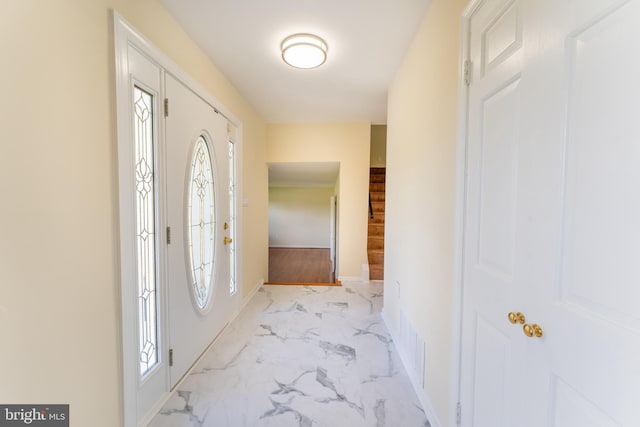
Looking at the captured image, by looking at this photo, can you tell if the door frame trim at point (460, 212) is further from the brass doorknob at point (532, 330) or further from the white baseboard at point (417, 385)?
the brass doorknob at point (532, 330)

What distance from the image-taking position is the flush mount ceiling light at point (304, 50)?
6.68ft

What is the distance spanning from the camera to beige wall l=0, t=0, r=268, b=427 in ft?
3.00

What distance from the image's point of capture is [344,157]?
14.0 feet

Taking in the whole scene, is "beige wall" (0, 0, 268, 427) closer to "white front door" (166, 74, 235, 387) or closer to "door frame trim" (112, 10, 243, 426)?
"door frame trim" (112, 10, 243, 426)

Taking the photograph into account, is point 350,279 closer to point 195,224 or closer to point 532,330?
point 195,224

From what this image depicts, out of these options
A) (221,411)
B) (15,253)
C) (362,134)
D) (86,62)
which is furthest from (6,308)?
(362,134)

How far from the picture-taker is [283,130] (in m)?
4.30

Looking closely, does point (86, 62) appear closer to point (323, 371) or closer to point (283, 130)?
point (323, 371)

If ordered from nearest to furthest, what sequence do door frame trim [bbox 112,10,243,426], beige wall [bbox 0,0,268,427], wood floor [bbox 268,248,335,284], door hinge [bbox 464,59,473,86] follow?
1. beige wall [bbox 0,0,268,427]
2. door hinge [bbox 464,59,473,86]
3. door frame trim [bbox 112,10,243,426]
4. wood floor [bbox 268,248,335,284]

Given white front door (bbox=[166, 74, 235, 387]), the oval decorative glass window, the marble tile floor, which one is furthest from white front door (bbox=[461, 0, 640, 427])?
the oval decorative glass window

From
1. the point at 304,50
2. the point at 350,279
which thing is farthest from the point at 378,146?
the point at 304,50

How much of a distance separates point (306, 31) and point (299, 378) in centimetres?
253

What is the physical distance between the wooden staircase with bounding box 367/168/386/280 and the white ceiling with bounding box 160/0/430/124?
8.79ft

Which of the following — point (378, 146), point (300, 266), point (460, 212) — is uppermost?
point (378, 146)
